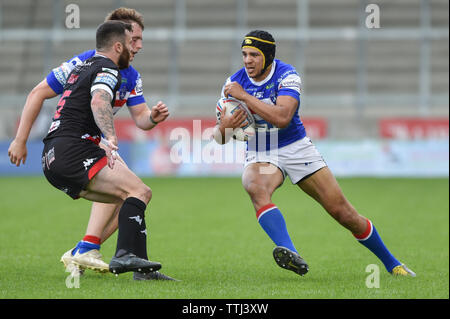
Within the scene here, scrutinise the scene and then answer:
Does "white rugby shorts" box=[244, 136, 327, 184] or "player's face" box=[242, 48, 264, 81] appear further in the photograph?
"white rugby shorts" box=[244, 136, 327, 184]

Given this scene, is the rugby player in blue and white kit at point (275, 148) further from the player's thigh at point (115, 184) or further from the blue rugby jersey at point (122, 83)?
the player's thigh at point (115, 184)

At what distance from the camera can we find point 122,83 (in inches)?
252

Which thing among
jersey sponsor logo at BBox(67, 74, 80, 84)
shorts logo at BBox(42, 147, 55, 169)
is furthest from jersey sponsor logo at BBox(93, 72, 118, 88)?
shorts logo at BBox(42, 147, 55, 169)

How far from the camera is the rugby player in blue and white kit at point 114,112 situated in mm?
5816

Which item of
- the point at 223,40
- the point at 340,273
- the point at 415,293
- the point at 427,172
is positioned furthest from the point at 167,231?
the point at 223,40

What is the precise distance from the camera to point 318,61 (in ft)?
89.5

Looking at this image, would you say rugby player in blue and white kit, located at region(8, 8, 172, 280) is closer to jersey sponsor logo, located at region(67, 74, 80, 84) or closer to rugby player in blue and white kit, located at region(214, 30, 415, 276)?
jersey sponsor logo, located at region(67, 74, 80, 84)

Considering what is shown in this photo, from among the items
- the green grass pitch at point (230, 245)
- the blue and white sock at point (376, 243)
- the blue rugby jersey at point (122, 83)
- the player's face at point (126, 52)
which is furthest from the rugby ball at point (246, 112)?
the blue and white sock at point (376, 243)

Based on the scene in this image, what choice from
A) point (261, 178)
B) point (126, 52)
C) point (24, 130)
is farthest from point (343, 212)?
point (24, 130)

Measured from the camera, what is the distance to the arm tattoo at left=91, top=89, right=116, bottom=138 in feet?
17.2

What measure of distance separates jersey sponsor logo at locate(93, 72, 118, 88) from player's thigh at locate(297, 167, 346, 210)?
2.00 metres

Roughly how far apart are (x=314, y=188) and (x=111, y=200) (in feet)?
6.10

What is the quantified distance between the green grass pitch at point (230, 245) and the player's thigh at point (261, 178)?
0.79m

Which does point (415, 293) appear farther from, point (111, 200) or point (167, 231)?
point (167, 231)
